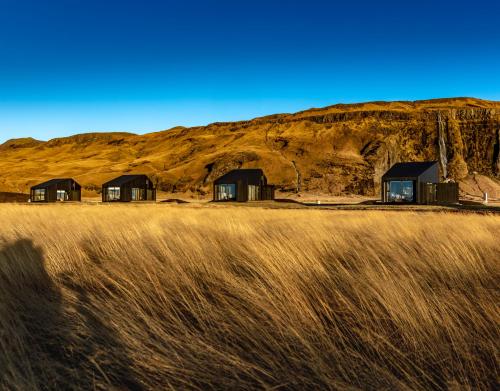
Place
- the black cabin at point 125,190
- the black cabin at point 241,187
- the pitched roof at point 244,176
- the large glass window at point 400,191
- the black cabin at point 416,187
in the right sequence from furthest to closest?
1. the black cabin at point 125,190
2. the pitched roof at point 244,176
3. the black cabin at point 241,187
4. the large glass window at point 400,191
5. the black cabin at point 416,187

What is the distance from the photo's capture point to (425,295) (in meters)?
3.59

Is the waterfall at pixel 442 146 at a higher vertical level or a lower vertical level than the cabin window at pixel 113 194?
higher

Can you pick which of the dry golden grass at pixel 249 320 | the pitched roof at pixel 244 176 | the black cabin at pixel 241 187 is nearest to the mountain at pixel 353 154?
the black cabin at pixel 241 187

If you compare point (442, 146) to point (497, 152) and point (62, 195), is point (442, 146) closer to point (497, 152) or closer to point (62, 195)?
point (497, 152)

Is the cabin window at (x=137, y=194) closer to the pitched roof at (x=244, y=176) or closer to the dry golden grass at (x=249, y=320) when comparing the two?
the pitched roof at (x=244, y=176)

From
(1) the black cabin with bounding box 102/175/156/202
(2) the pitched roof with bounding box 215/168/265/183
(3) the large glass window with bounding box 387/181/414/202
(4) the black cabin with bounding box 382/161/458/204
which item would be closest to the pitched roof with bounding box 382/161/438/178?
(4) the black cabin with bounding box 382/161/458/204

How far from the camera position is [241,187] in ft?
182

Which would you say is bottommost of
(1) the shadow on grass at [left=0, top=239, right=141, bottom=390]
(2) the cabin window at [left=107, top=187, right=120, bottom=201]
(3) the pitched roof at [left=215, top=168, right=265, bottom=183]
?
(1) the shadow on grass at [left=0, top=239, right=141, bottom=390]

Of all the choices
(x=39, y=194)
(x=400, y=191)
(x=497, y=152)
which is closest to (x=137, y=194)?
(x=39, y=194)

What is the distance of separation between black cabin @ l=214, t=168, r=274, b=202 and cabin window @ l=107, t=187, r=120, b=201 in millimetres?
→ 16516

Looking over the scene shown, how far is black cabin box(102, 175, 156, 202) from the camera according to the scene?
206 ft

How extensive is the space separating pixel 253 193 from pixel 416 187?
73.1 ft

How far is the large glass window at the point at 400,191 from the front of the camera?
44.4m

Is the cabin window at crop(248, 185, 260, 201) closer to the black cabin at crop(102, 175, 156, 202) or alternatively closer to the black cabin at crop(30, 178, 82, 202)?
the black cabin at crop(102, 175, 156, 202)
